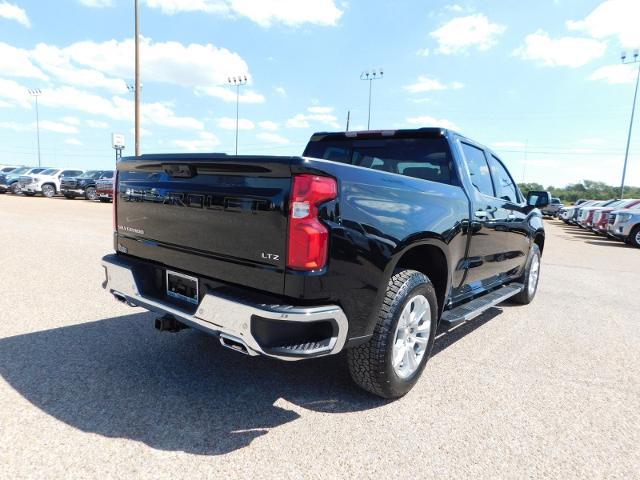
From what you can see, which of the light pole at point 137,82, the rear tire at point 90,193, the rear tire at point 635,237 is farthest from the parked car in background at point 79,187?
the rear tire at point 635,237

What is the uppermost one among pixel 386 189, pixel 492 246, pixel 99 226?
pixel 386 189

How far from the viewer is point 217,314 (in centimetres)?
240

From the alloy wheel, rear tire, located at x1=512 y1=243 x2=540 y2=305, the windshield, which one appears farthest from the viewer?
the windshield

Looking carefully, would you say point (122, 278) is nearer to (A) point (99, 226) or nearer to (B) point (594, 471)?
(B) point (594, 471)

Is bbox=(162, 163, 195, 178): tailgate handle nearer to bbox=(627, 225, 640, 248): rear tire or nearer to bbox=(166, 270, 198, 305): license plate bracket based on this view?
bbox=(166, 270, 198, 305): license plate bracket

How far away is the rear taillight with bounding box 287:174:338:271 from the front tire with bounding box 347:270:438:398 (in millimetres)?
713

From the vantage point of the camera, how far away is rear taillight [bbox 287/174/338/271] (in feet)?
7.32

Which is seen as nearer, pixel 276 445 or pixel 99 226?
pixel 276 445

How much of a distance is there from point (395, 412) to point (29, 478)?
1.95m

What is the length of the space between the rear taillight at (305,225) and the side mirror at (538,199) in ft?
12.9

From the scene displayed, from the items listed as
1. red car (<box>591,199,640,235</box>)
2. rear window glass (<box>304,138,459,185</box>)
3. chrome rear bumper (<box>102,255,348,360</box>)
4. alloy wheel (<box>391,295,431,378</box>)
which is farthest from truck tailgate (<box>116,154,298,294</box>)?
red car (<box>591,199,640,235</box>)

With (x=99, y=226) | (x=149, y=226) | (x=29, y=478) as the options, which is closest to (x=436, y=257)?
(x=149, y=226)

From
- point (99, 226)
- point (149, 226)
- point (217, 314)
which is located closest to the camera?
point (217, 314)

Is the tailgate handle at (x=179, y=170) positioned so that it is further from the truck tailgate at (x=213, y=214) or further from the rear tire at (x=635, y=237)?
the rear tire at (x=635, y=237)
